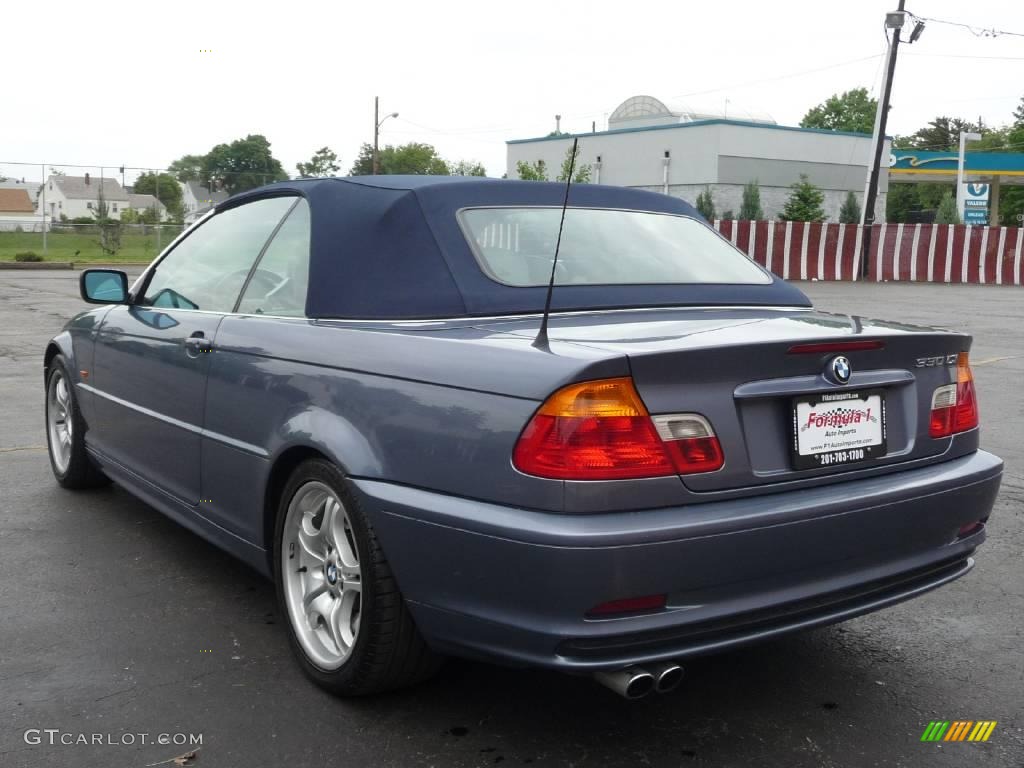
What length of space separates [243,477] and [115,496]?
224 centimetres

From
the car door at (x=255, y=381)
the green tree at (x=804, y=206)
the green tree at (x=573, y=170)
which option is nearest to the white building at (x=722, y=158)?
the green tree at (x=573, y=170)

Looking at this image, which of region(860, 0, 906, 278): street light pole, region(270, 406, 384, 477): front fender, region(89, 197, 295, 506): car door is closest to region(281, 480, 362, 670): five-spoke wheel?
region(270, 406, 384, 477): front fender

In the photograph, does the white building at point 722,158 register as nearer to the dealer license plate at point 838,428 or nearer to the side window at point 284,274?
the side window at point 284,274

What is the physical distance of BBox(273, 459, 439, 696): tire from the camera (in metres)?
2.91

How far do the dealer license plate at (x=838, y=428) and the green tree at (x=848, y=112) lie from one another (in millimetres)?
95189

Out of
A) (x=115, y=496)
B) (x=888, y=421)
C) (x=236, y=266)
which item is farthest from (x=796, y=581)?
(x=115, y=496)

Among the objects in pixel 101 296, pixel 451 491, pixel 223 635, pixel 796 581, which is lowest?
pixel 223 635

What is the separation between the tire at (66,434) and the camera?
5.29m

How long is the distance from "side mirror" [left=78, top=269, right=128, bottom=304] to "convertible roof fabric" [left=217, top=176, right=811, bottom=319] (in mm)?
1271

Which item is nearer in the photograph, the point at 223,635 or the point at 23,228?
the point at 223,635

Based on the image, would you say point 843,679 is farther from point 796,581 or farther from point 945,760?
point 796,581

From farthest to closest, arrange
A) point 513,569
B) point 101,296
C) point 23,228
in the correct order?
point 23,228 → point 101,296 → point 513,569

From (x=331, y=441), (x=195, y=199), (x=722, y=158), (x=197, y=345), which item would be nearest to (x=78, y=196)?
(x=195, y=199)

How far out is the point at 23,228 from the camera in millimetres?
38000
